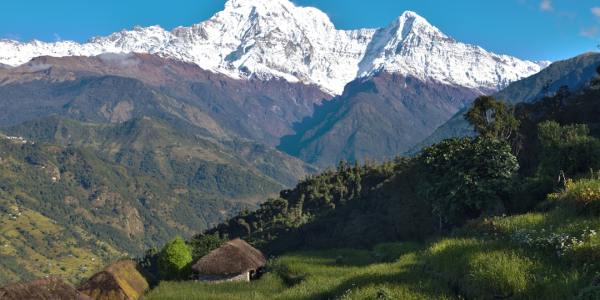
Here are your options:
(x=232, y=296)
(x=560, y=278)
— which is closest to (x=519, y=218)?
(x=560, y=278)

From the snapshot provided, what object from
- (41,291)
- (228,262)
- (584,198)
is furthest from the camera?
(228,262)

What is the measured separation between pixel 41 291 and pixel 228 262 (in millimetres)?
22022

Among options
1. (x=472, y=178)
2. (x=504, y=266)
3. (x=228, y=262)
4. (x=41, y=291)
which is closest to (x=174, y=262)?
(x=228, y=262)

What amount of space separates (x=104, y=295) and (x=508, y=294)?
3845cm

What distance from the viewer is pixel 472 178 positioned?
50500 mm

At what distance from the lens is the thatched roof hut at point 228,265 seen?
5622 cm

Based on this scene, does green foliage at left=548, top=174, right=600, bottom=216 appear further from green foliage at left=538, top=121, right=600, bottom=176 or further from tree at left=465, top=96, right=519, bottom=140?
tree at left=465, top=96, right=519, bottom=140

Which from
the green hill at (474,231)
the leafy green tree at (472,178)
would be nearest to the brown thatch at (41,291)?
the green hill at (474,231)

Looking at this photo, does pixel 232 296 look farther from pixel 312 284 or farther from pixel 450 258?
pixel 450 258

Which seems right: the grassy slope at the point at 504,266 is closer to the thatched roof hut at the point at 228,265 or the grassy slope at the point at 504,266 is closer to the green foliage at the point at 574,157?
the green foliage at the point at 574,157

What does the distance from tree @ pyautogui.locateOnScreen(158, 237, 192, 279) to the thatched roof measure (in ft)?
22.4

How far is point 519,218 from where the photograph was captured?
26609 mm

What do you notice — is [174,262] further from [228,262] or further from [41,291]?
[41,291]

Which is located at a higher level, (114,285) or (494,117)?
(494,117)
